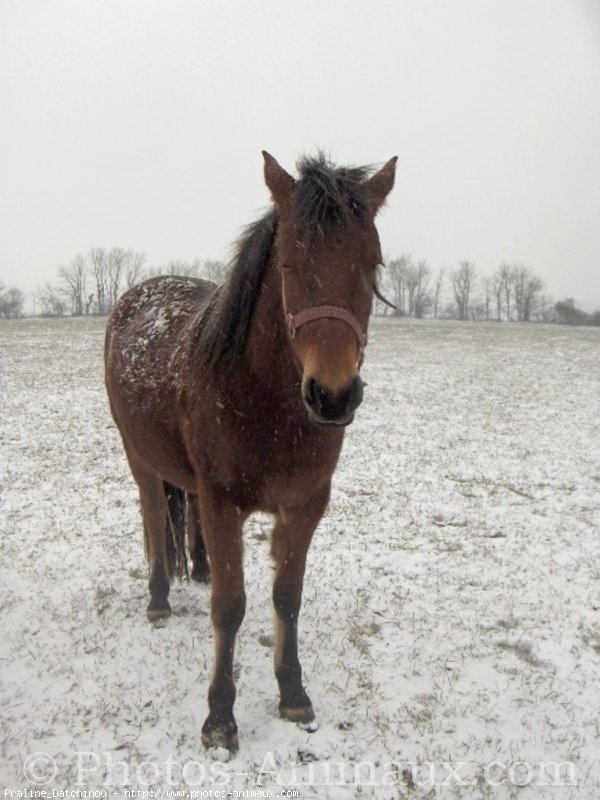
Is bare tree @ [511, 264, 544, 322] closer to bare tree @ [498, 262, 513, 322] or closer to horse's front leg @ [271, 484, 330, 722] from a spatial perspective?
bare tree @ [498, 262, 513, 322]

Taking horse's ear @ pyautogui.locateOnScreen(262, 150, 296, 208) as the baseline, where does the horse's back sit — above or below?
below

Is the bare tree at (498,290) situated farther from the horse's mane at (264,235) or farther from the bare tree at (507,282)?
the horse's mane at (264,235)

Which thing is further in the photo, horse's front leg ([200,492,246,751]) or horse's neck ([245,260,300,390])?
horse's front leg ([200,492,246,751])

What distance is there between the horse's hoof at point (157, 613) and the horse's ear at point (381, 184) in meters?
3.26

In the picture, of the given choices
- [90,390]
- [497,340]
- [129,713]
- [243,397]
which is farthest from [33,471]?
[497,340]

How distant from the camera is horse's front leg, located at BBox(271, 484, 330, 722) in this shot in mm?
3094

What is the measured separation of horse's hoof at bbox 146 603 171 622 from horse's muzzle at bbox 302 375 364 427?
2757 millimetres

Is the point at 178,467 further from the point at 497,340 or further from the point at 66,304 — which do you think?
the point at 66,304

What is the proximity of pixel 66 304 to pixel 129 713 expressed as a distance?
8408 cm

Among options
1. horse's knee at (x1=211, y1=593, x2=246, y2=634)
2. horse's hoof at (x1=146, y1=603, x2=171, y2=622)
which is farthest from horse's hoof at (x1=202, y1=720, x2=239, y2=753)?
horse's hoof at (x1=146, y1=603, x2=171, y2=622)

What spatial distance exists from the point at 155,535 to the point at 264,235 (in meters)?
2.64

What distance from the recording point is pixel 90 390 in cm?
1506
